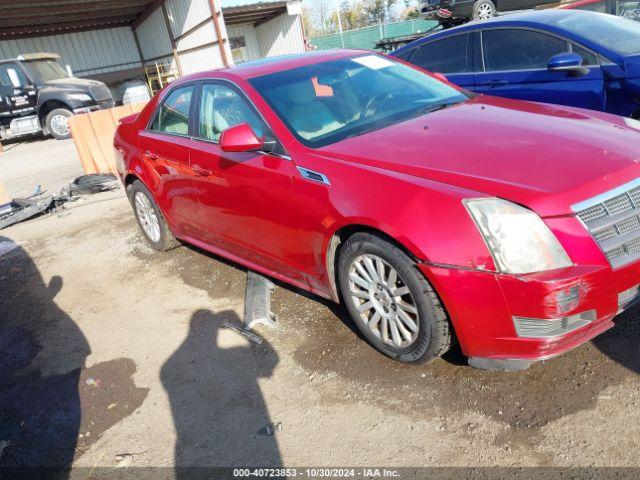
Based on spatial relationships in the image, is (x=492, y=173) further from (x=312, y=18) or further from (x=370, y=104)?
(x=312, y=18)

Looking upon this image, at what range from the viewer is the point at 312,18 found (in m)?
79.1

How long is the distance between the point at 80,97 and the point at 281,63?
584 inches

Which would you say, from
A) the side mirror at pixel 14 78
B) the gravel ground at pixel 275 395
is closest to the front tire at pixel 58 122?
the side mirror at pixel 14 78

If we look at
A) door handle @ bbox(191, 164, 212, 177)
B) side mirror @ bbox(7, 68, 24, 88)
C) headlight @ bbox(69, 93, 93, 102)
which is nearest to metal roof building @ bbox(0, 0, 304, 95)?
side mirror @ bbox(7, 68, 24, 88)

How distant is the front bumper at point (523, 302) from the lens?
7.22ft

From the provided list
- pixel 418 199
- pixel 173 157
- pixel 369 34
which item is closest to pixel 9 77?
pixel 173 157

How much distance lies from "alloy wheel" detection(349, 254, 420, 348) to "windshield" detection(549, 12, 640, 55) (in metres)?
3.38

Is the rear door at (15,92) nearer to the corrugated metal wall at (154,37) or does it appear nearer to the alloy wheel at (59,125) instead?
the alloy wheel at (59,125)

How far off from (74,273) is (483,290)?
433cm

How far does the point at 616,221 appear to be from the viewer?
2.30m

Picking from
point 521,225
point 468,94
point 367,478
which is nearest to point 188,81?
point 468,94

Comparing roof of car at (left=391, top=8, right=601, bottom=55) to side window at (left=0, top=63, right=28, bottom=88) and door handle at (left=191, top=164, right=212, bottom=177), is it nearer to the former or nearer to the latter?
door handle at (left=191, top=164, right=212, bottom=177)

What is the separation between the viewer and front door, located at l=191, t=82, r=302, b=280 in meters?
3.17

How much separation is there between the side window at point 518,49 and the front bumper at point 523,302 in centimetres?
329
